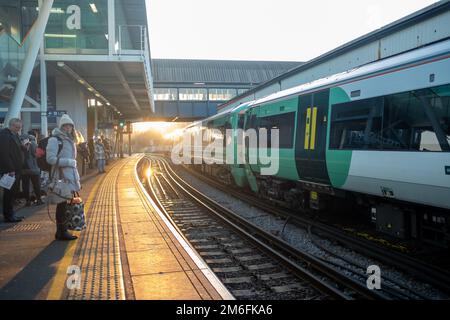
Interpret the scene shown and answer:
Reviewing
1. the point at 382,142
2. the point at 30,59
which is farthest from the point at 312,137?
the point at 30,59

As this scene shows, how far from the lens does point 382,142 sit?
670 centimetres

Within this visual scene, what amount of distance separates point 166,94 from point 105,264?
130 feet

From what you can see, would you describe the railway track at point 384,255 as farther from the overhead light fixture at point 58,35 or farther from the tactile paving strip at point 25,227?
the overhead light fixture at point 58,35

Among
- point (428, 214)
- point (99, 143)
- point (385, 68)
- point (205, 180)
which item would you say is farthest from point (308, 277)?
point (99, 143)

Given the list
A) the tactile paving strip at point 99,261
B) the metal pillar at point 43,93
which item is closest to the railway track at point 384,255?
the tactile paving strip at point 99,261

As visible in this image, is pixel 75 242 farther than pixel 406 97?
Yes

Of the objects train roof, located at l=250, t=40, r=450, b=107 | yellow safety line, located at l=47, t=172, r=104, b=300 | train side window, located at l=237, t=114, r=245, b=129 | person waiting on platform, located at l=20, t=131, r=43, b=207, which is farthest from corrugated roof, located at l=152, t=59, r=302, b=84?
yellow safety line, located at l=47, t=172, r=104, b=300

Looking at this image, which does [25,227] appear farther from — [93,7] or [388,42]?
[93,7]

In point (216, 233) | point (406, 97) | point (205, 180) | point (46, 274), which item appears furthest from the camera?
point (205, 180)

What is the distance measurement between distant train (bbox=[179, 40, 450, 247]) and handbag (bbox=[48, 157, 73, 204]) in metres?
4.56

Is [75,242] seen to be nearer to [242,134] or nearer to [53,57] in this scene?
[242,134]

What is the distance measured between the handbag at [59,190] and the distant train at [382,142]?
180 inches

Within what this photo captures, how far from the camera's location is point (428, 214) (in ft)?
20.5
